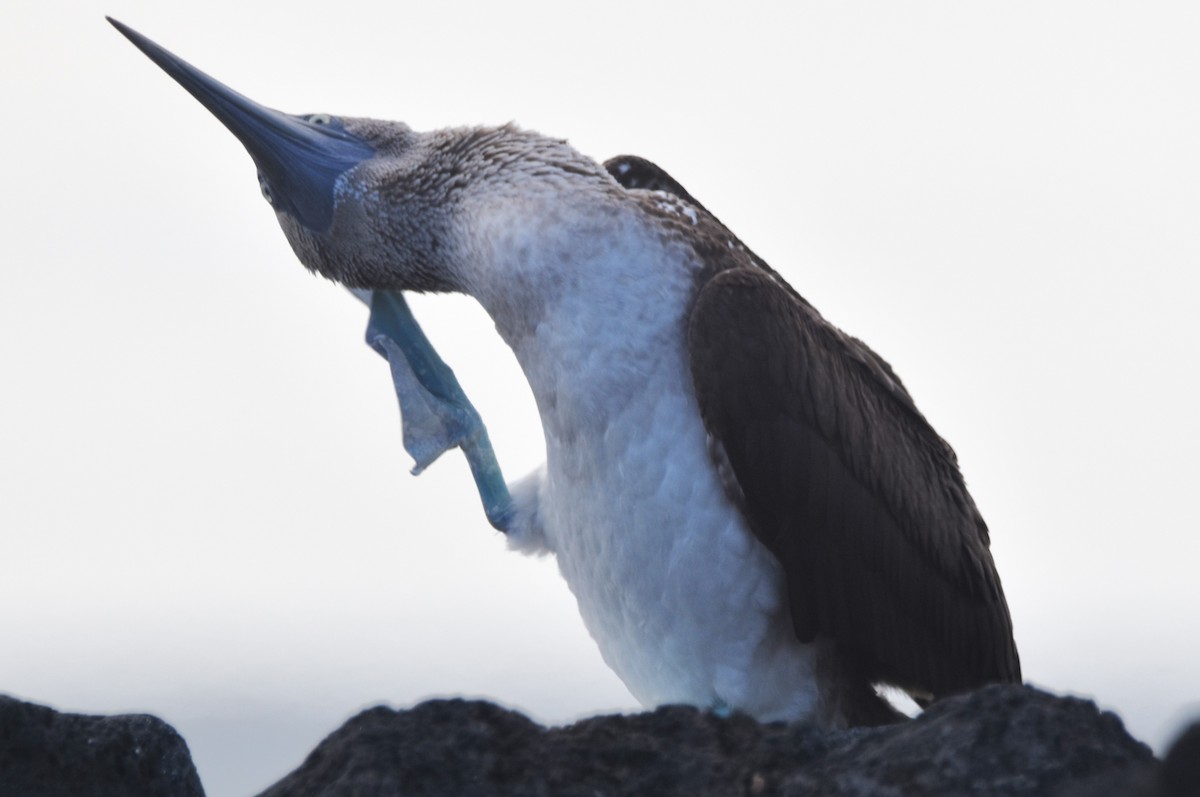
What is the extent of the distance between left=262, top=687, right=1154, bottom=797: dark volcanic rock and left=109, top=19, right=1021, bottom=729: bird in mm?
1711

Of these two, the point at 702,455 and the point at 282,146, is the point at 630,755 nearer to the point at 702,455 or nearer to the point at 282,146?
the point at 702,455

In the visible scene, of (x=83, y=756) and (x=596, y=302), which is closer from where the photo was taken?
(x=83, y=756)

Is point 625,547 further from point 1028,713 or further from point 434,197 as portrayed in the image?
point 1028,713

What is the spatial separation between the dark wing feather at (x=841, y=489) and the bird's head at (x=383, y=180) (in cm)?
77

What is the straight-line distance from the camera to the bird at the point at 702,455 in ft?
19.5

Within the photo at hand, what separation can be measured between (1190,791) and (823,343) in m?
3.60

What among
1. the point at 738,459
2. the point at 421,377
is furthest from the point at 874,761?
the point at 421,377

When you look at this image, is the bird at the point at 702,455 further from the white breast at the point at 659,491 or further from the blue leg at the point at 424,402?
the blue leg at the point at 424,402

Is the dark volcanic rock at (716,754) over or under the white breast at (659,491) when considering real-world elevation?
under

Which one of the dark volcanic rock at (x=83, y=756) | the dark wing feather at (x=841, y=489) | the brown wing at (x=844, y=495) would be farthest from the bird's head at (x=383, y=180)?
the dark volcanic rock at (x=83, y=756)

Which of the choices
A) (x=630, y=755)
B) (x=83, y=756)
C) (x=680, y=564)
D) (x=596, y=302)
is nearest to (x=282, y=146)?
(x=596, y=302)

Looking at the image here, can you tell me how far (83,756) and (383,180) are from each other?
9.60 feet

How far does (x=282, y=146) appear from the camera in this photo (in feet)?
22.8

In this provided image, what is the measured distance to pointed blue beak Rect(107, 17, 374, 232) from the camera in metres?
6.89
